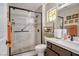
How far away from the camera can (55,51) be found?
173 centimetres

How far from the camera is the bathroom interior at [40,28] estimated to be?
1.70m

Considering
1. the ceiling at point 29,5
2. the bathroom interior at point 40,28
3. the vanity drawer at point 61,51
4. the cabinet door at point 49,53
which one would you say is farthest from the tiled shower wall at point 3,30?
the vanity drawer at point 61,51

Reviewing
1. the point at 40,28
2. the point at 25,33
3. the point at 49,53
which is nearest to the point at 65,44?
the point at 49,53

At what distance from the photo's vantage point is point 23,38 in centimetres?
205

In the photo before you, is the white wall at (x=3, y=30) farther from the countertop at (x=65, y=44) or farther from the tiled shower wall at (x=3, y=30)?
the countertop at (x=65, y=44)

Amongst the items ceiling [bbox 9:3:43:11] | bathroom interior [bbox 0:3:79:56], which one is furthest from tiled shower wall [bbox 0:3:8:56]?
ceiling [bbox 9:3:43:11]

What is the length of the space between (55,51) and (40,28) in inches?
18.1

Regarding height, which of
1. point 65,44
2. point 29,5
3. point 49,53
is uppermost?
point 29,5

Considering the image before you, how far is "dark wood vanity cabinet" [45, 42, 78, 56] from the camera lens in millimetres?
1572

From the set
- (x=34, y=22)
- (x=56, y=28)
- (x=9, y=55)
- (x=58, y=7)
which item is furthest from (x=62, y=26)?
(x=9, y=55)

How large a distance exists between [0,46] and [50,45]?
2.66 feet

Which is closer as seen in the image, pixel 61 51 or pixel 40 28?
pixel 61 51

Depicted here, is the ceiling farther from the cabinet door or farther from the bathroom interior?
the cabinet door

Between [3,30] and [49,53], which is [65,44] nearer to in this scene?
[49,53]
